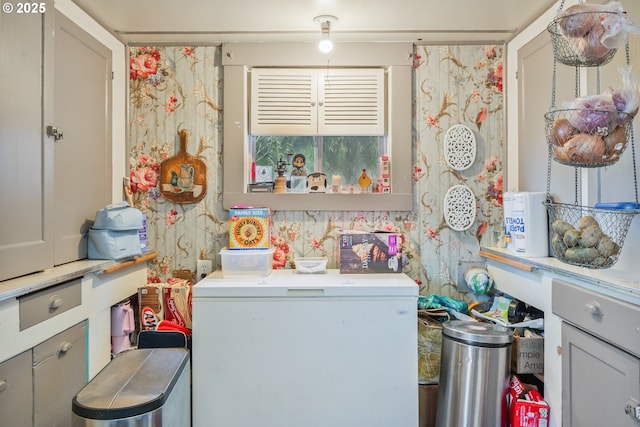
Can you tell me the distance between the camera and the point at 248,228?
8.19 ft

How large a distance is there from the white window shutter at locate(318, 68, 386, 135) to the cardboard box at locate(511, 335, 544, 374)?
1.45 metres

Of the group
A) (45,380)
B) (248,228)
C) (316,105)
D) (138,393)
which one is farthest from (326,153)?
(45,380)

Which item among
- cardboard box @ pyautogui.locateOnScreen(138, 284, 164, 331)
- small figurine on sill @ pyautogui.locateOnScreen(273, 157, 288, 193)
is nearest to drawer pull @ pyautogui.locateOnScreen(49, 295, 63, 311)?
cardboard box @ pyautogui.locateOnScreen(138, 284, 164, 331)

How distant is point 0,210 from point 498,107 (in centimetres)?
266

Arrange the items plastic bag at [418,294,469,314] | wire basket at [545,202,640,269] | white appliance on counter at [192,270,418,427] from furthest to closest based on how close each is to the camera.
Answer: plastic bag at [418,294,469,314], white appliance on counter at [192,270,418,427], wire basket at [545,202,640,269]

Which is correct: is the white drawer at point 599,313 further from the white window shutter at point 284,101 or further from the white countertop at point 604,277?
the white window shutter at point 284,101

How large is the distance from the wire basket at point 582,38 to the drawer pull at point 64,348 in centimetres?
226

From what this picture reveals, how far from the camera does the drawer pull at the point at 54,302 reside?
172cm

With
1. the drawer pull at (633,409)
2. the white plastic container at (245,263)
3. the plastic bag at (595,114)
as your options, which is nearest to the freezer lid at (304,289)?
the white plastic container at (245,263)

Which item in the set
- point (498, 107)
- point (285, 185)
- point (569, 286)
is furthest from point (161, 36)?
point (569, 286)

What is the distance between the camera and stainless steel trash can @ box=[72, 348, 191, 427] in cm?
139

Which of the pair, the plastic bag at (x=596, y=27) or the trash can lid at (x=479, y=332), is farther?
the trash can lid at (x=479, y=332)

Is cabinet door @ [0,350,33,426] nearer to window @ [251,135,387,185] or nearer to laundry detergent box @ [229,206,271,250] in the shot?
laundry detergent box @ [229,206,271,250]

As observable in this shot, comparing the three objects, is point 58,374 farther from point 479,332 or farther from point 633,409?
point 633,409
